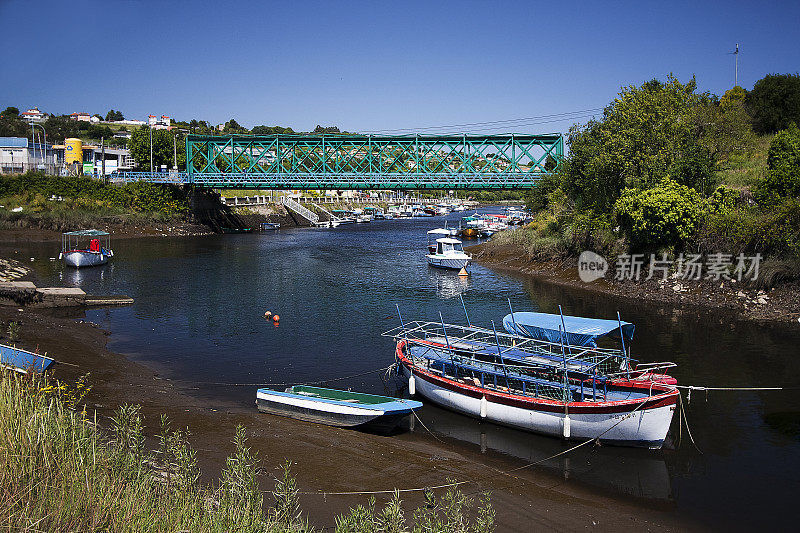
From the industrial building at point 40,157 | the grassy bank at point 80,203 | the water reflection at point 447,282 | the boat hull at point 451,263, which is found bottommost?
the water reflection at point 447,282

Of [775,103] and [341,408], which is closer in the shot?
[341,408]

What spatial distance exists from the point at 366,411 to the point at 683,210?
26905 millimetres

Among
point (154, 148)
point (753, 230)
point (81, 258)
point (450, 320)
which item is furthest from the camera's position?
point (154, 148)

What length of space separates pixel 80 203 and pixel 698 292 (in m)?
70.8

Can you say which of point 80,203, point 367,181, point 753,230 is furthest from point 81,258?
point 753,230

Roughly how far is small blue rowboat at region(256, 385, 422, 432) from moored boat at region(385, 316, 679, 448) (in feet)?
7.83

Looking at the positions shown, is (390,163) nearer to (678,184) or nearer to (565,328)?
(678,184)

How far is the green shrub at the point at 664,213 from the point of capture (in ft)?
118

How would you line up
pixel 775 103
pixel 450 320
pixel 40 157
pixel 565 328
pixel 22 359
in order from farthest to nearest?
pixel 40 157 < pixel 775 103 < pixel 450 320 < pixel 565 328 < pixel 22 359

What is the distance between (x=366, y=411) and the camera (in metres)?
16.9

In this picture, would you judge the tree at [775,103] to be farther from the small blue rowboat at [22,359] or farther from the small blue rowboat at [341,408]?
the small blue rowboat at [22,359]

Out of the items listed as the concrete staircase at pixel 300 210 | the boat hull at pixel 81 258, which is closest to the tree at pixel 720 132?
the boat hull at pixel 81 258

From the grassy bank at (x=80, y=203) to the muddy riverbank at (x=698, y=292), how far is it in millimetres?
53931

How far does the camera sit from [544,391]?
1903 cm
